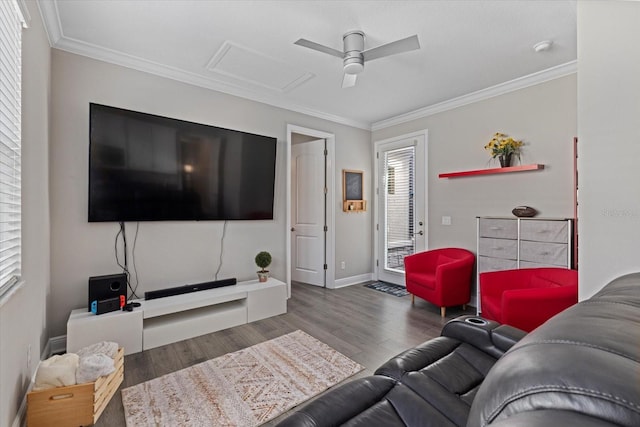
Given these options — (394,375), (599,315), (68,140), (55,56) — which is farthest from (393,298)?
(55,56)

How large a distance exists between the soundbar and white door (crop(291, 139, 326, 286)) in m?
1.61

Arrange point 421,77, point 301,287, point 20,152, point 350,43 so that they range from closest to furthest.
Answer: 1. point 20,152
2. point 350,43
3. point 421,77
4. point 301,287

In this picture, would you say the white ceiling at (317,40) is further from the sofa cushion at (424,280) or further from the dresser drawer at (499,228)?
the sofa cushion at (424,280)

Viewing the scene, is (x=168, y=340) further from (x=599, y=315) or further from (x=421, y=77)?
(x=421, y=77)

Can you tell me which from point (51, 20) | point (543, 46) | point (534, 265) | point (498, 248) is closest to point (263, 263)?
point (498, 248)

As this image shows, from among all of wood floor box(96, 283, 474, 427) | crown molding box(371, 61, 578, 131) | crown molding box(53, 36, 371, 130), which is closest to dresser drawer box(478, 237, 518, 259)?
wood floor box(96, 283, 474, 427)

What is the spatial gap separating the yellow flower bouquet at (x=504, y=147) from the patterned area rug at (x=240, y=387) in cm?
281

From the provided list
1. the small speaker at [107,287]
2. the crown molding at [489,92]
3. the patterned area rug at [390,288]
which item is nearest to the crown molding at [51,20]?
the small speaker at [107,287]

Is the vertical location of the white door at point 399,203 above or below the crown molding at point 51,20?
below

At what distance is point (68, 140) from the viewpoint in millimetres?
2609

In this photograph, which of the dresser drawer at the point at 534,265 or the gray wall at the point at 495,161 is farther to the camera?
the gray wall at the point at 495,161

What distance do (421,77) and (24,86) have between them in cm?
335

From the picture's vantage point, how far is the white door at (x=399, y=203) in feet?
14.4

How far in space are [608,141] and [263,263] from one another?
3091mm
